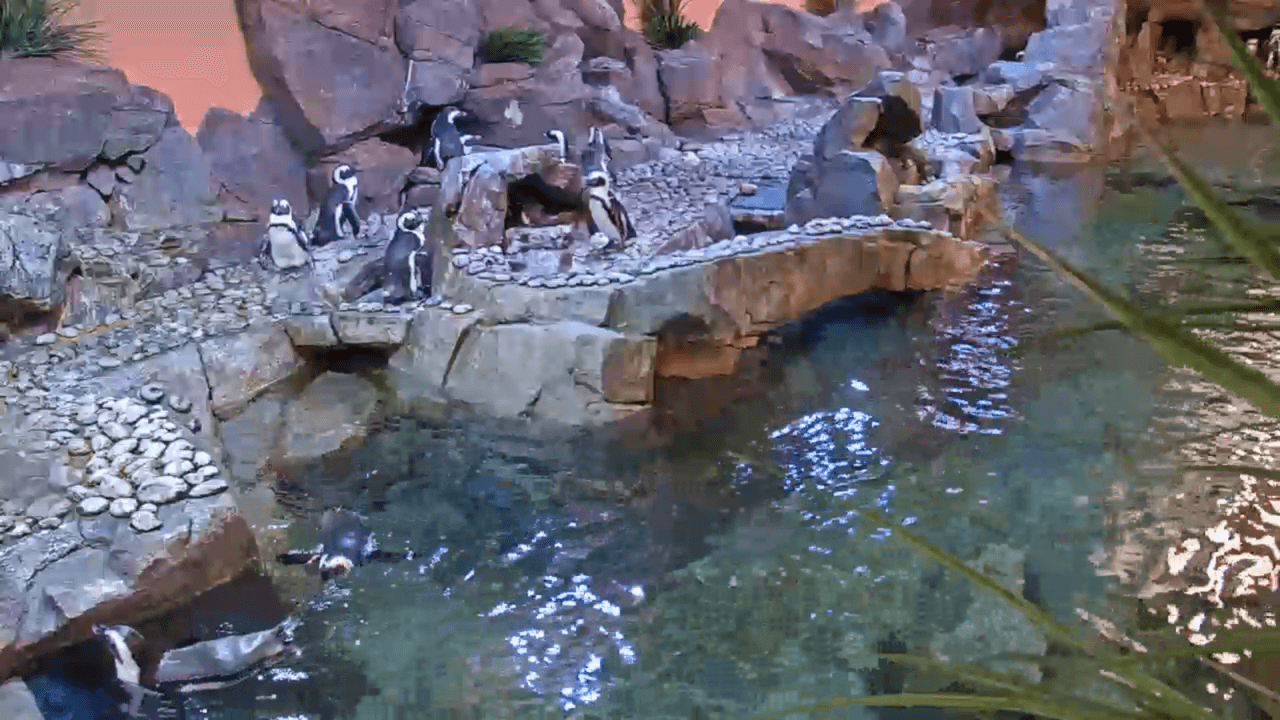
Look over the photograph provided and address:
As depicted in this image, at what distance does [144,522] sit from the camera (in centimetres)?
356

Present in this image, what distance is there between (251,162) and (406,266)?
293cm

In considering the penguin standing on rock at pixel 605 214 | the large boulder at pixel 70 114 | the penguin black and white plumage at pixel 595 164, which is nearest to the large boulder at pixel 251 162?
the large boulder at pixel 70 114

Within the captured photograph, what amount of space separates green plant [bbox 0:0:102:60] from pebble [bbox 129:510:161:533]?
4789mm

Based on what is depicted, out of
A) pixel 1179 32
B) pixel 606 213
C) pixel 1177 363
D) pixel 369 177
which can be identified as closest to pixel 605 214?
pixel 606 213

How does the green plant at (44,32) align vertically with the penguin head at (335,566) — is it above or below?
above

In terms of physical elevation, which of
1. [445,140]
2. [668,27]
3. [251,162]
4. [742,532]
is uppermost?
[668,27]

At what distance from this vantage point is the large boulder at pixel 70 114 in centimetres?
655

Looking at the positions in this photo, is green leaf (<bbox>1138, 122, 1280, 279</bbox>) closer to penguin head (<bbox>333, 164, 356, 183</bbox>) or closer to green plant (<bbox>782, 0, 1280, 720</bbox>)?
green plant (<bbox>782, 0, 1280, 720</bbox>)

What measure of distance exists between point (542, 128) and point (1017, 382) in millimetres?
5301

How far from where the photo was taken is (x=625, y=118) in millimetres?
9344

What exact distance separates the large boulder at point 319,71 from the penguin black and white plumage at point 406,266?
2698 mm

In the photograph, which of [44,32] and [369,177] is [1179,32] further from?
[44,32]

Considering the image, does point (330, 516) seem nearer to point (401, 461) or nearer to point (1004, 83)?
point (401, 461)

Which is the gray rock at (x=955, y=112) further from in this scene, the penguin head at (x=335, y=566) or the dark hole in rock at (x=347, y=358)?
the penguin head at (x=335, y=566)
